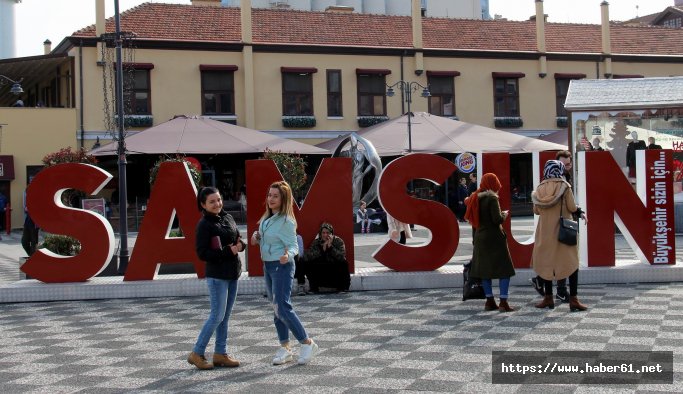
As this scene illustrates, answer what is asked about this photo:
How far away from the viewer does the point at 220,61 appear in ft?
112

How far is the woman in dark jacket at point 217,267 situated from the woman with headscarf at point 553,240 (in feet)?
13.6

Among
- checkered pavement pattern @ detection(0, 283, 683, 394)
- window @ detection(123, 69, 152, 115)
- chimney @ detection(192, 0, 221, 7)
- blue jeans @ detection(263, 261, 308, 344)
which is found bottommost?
checkered pavement pattern @ detection(0, 283, 683, 394)

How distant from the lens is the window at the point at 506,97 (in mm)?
38219

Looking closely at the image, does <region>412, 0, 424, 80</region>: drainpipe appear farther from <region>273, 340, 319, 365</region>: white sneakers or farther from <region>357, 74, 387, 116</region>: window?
<region>273, 340, 319, 365</region>: white sneakers

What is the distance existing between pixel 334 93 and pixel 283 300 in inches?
1121

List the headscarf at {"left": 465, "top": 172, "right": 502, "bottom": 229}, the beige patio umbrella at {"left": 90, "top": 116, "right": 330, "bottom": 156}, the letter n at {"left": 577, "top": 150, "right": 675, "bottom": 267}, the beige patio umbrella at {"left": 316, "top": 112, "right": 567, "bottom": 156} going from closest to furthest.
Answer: the headscarf at {"left": 465, "top": 172, "right": 502, "bottom": 229}
the letter n at {"left": 577, "top": 150, "right": 675, "bottom": 267}
the beige patio umbrella at {"left": 90, "top": 116, "right": 330, "bottom": 156}
the beige patio umbrella at {"left": 316, "top": 112, "right": 567, "bottom": 156}

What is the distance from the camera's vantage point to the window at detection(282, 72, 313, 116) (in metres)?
35.1

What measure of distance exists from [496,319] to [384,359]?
2.35 metres

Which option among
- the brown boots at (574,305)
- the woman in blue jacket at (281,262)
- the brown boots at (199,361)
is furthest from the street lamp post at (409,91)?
the brown boots at (199,361)

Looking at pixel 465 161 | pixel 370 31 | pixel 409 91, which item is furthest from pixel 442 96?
pixel 465 161

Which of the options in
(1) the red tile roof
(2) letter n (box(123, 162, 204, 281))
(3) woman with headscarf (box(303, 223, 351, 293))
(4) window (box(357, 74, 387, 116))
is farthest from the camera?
(4) window (box(357, 74, 387, 116))

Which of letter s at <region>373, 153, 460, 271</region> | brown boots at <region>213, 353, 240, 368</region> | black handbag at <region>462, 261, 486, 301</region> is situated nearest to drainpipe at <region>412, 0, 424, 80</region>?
letter s at <region>373, 153, 460, 271</region>

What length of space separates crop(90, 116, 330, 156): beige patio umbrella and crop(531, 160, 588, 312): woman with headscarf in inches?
729

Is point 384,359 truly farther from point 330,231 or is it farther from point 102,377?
point 330,231
